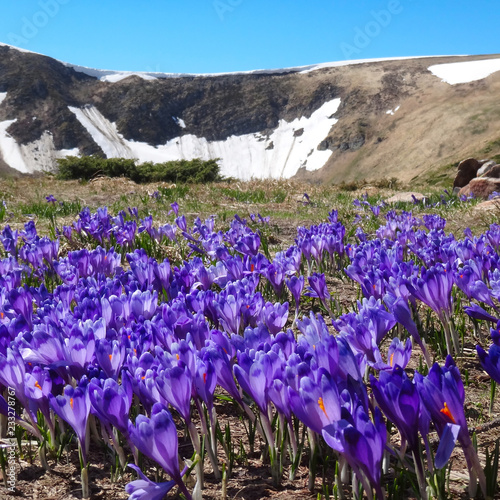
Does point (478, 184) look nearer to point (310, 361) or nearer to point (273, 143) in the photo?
point (310, 361)

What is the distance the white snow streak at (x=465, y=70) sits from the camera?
109 m

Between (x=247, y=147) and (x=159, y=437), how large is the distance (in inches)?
4591

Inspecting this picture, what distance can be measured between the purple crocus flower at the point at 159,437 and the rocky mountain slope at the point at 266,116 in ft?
295

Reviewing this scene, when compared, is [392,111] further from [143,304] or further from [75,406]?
[75,406]

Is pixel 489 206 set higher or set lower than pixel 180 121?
lower

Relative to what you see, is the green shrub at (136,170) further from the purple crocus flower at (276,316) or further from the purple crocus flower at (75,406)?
the purple crocus flower at (75,406)

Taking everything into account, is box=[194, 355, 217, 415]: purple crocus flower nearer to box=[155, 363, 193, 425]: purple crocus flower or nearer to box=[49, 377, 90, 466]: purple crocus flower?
box=[155, 363, 193, 425]: purple crocus flower

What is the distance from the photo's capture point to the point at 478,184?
14.4 m

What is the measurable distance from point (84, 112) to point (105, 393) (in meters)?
125

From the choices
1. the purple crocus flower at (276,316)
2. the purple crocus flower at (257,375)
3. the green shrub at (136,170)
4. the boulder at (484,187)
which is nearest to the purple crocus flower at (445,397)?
the purple crocus flower at (257,375)


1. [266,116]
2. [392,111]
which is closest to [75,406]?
[392,111]

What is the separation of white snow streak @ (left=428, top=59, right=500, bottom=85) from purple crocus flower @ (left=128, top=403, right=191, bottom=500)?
120733 mm

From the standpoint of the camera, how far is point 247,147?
380 ft

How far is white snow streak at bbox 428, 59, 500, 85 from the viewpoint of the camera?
109m
